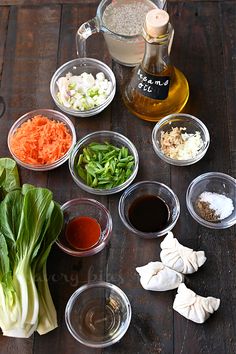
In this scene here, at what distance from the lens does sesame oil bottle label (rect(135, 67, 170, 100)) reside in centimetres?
150

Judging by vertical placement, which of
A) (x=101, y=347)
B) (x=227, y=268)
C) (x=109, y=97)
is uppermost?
(x=109, y=97)

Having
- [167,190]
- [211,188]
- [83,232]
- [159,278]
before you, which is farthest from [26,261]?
[211,188]

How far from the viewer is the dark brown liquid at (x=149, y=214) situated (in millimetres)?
1465

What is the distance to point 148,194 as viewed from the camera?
1.53 metres

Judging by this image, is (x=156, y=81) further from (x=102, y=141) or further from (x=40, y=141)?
(x=40, y=141)

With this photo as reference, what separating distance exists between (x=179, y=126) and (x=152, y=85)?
0.16 meters

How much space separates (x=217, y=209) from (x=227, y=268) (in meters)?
0.17

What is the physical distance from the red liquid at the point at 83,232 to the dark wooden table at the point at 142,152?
0.04 meters

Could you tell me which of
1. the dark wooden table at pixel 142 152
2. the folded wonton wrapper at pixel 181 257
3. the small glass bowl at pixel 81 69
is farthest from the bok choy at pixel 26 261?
the small glass bowl at pixel 81 69

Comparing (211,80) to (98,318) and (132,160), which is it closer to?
(132,160)

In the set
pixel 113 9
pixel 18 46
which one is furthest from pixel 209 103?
pixel 18 46

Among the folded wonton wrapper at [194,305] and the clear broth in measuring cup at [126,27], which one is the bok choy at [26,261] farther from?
the clear broth in measuring cup at [126,27]

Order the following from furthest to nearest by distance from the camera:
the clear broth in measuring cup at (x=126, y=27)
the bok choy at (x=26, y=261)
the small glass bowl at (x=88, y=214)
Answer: the clear broth in measuring cup at (x=126, y=27) < the small glass bowl at (x=88, y=214) < the bok choy at (x=26, y=261)

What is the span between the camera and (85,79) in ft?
5.47
